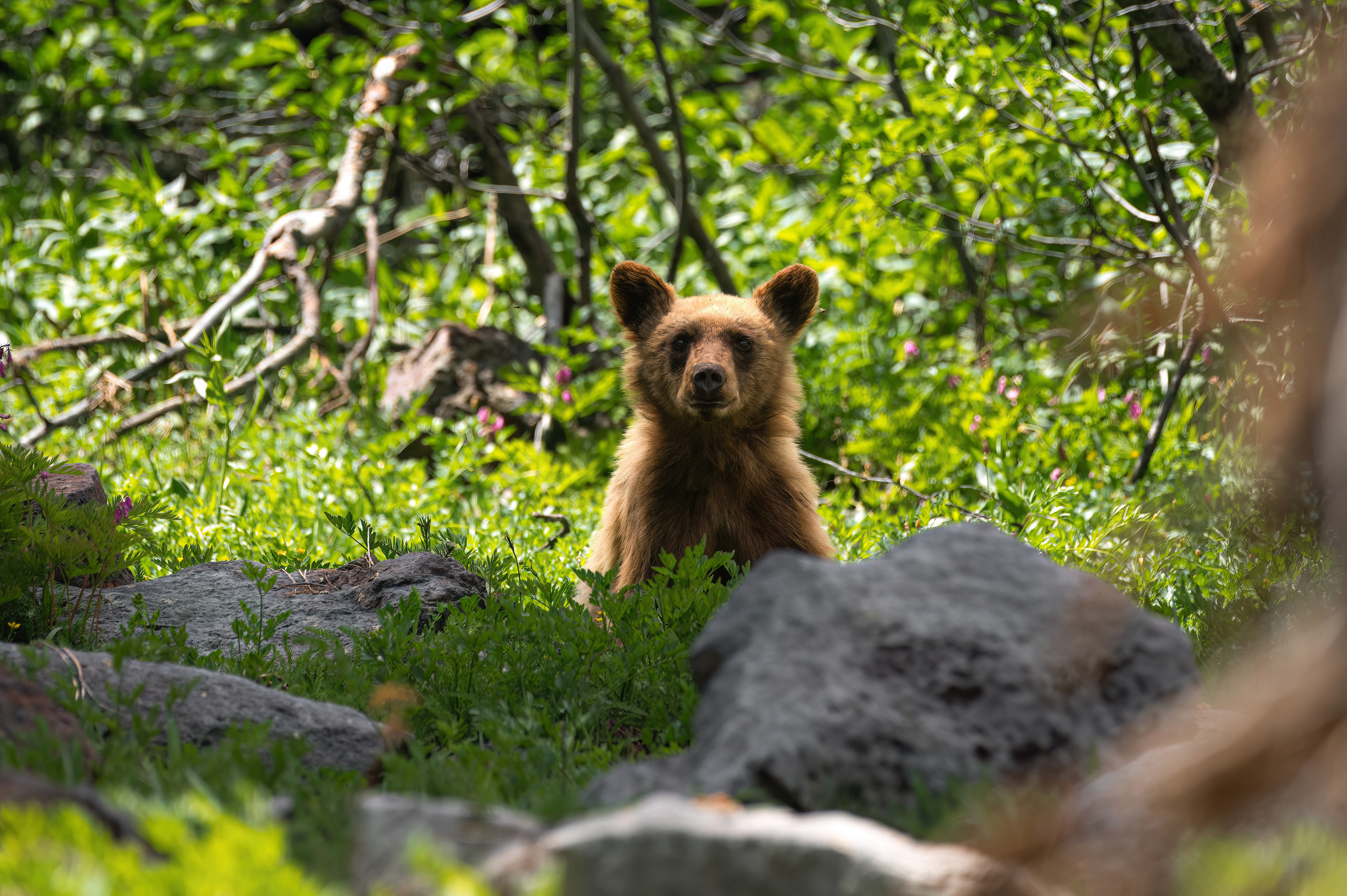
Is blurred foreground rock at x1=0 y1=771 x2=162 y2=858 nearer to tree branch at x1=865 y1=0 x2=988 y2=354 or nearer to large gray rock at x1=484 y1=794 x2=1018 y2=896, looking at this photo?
large gray rock at x1=484 y1=794 x2=1018 y2=896

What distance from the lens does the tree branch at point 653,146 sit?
318 inches

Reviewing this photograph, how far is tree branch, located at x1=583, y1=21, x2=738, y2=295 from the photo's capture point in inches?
318

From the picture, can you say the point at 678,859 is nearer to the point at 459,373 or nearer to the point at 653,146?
the point at 459,373

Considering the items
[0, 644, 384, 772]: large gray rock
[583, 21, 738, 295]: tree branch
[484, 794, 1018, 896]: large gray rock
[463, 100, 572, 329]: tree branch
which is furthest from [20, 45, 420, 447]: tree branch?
[484, 794, 1018, 896]: large gray rock

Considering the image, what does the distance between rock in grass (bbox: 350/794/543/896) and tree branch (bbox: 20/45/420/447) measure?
16.1 feet

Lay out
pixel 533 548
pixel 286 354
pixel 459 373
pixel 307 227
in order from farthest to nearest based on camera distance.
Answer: pixel 459 373 < pixel 307 227 < pixel 286 354 < pixel 533 548

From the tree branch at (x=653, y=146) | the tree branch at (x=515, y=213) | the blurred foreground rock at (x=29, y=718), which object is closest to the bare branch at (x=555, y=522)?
the tree branch at (x=653, y=146)

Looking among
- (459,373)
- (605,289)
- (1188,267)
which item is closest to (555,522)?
(459,373)

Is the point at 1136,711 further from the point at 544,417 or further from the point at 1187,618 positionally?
the point at 544,417

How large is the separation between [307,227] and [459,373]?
1.66 m

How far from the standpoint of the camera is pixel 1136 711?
2.45m

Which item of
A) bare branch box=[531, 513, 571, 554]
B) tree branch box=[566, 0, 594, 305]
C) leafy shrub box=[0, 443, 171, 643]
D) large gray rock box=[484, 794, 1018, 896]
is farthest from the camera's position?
tree branch box=[566, 0, 594, 305]

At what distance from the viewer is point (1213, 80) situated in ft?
17.9

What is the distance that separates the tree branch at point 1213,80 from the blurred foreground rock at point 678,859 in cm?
479
